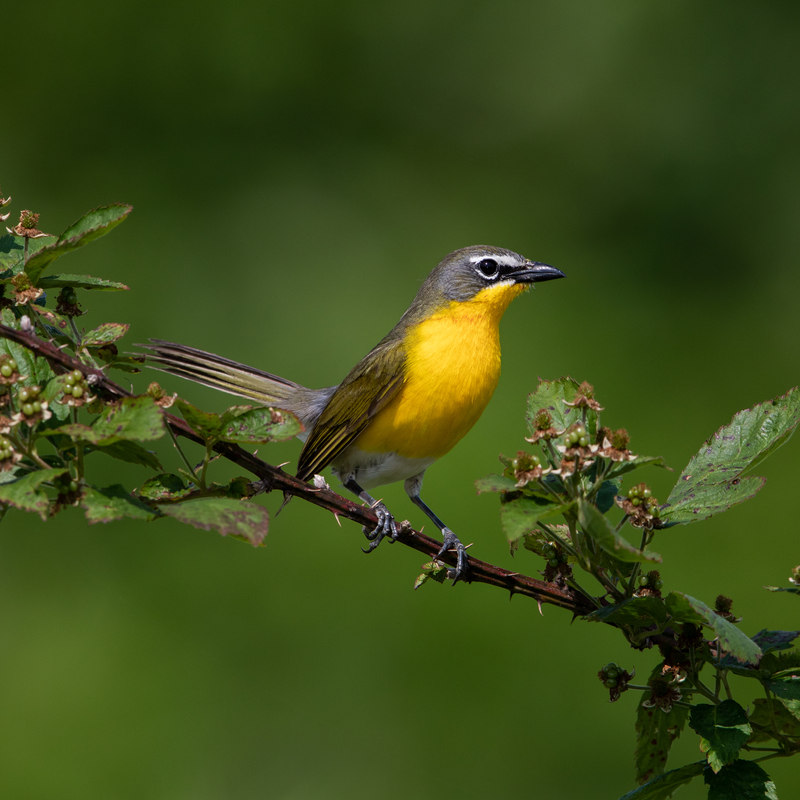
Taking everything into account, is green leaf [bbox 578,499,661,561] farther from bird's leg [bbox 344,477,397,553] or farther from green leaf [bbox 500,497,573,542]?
bird's leg [bbox 344,477,397,553]

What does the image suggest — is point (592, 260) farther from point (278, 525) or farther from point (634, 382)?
point (278, 525)

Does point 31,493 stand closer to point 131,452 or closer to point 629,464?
point 131,452

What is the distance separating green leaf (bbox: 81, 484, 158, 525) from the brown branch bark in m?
0.20

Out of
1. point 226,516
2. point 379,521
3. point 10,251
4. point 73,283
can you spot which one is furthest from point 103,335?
point 379,521

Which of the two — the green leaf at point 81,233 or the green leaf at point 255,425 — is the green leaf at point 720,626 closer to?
the green leaf at point 255,425

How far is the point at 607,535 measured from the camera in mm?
1777

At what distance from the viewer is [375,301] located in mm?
6180

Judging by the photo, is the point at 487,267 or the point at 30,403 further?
the point at 487,267

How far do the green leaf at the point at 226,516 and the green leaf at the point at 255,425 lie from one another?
0.12 meters

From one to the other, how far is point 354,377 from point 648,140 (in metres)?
4.44

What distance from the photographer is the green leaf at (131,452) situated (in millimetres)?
1808

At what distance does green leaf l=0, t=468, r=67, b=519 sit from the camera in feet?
5.27

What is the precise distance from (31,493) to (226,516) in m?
0.31

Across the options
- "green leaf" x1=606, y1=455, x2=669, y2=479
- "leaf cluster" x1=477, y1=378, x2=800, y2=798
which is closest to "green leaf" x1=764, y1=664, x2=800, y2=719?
"leaf cluster" x1=477, y1=378, x2=800, y2=798
